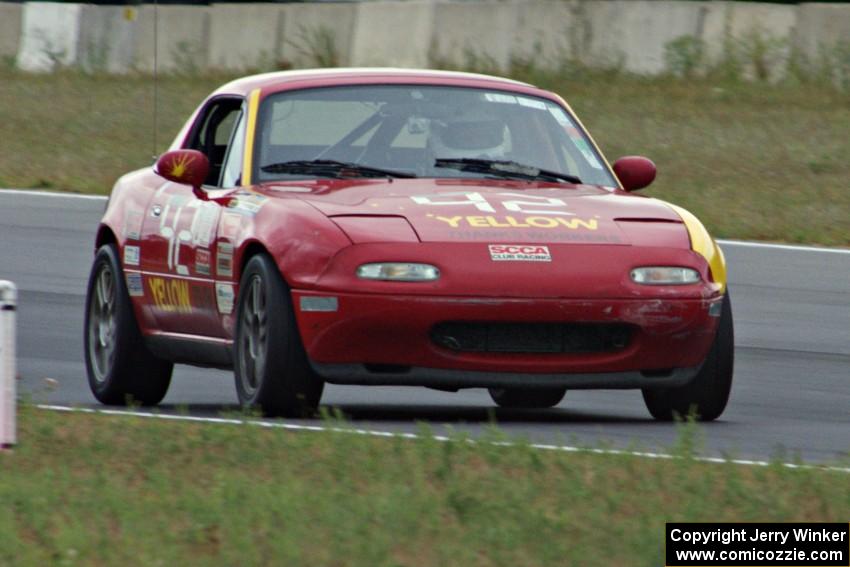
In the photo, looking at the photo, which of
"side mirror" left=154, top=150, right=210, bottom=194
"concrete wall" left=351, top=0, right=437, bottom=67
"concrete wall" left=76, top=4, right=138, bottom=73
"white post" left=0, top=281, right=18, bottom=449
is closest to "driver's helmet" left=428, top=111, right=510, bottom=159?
"side mirror" left=154, top=150, right=210, bottom=194

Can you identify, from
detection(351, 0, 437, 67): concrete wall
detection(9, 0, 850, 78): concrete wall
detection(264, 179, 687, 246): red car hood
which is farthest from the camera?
detection(351, 0, 437, 67): concrete wall

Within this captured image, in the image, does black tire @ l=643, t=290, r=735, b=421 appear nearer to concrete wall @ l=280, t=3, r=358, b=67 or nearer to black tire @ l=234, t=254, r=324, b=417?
black tire @ l=234, t=254, r=324, b=417

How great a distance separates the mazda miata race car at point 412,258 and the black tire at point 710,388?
1 cm

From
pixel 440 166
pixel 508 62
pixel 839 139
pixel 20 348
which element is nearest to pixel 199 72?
pixel 508 62

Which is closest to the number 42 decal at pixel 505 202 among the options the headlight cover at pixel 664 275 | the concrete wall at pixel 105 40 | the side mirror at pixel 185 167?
the headlight cover at pixel 664 275

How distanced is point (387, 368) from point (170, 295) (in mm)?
1614

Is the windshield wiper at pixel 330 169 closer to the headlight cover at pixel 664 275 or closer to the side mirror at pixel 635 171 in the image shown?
the side mirror at pixel 635 171

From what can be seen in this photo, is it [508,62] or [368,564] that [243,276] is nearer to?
[368,564]

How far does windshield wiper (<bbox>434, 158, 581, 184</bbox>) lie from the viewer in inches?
356

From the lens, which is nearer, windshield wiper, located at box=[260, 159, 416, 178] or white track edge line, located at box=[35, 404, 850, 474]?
white track edge line, located at box=[35, 404, 850, 474]

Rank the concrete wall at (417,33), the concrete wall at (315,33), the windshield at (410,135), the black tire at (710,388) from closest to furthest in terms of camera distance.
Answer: the black tire at (710,388) → the windshield at (410,135) → the concrete wall at (417,33) → the concrete wall at (315,33)

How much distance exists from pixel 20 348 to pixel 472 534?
7066 millimetres

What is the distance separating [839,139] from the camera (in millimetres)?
20328

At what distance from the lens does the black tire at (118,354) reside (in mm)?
9695
